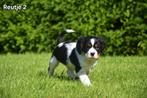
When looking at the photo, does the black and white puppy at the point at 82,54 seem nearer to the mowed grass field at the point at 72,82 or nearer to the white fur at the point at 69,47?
the white fur at the point at 69,47

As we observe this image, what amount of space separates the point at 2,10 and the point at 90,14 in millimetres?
2622

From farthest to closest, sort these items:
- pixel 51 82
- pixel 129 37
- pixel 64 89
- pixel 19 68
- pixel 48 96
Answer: pixel 129 37 → pixel 19 68 → pixel 51 82 → pixel 64 89 → pixel 48 96

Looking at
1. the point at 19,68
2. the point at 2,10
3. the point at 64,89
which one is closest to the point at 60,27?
the point at 2,10

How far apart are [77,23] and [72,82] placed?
19.3 ft

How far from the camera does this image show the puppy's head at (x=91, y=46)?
7707 millimetres

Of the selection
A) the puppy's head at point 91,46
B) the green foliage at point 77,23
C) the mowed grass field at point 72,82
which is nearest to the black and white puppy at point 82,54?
the puppy's head at point 91,46

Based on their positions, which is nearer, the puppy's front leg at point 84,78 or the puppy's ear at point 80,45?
the puppy's front leg at point 84,78

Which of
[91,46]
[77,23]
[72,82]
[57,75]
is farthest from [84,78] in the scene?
[77,23]

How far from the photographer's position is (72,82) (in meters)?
8.20

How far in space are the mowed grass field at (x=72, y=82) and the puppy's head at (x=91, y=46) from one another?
493 millimetres

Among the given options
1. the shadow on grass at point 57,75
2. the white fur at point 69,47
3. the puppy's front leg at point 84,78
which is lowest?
the shadow on grass at point 57,75

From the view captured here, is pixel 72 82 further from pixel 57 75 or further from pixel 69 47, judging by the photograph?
pixel 57 75

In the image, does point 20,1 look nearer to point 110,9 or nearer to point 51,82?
point 110,9

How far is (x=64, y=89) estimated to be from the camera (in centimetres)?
738
